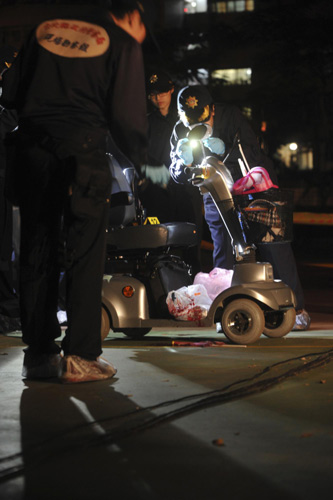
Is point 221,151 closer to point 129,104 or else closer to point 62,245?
point 129,104

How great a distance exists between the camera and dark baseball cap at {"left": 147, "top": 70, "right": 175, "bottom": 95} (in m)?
8.27

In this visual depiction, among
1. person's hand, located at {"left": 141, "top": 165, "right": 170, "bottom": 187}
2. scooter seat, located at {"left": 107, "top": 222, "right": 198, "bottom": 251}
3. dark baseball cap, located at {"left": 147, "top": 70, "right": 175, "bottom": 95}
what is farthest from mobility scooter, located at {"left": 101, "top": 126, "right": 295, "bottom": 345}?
person's hand, located at {"left": 141, "top": 165, "right": 170, "bottom": 187}

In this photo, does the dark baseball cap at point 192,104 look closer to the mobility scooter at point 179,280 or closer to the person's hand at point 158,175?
the mobility scooter at point 179,280

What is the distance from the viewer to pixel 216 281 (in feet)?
23.9

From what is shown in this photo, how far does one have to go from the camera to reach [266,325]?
735 centimetres

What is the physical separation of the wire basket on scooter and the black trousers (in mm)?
2197

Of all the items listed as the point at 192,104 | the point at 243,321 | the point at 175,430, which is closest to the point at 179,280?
the point at 243,321

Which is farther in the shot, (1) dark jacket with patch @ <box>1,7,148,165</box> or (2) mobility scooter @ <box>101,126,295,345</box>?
(2) mobility scooter @ <box>101,126,295,345</box>

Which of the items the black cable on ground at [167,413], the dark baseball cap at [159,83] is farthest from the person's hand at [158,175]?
the black cable on ground at [167,413]

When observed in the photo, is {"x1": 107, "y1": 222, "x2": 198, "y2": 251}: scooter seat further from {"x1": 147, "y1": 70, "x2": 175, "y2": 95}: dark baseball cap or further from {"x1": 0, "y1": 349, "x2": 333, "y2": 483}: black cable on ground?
{"x1": 147, "y1": 70, "x2": 175, "y2": 95}: dark baseball cap

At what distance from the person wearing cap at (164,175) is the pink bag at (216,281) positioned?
931 mm

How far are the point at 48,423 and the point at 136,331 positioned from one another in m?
3.89

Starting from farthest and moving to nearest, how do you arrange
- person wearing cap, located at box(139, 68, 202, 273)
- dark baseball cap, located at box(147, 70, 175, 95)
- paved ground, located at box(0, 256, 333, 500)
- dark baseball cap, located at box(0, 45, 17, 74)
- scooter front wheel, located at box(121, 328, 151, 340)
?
person wearing cap, located at box(139, 68, 202, 273) < dark baseball cap, located at box(147, 70, 175, 95) < scooter front wheel, located at box(121, 328, 151, 340) < dark baseball cap, located at box(0, 45, 17, 74) < paved ground, located at box(0, 256, 333, 500)

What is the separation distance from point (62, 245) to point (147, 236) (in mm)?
2092
